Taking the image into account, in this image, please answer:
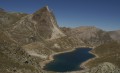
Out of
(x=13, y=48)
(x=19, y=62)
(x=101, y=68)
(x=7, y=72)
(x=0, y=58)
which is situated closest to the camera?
(x=101, y=68)

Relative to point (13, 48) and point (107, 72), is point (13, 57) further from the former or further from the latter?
point (107, 72)

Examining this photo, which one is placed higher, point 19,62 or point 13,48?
point 13,48

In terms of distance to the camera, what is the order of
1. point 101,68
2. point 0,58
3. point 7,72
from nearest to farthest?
point 101,68
point 7,72
point 0,58

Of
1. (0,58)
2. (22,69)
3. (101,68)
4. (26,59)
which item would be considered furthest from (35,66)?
(101,68)

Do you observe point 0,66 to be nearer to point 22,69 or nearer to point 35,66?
point 22,69

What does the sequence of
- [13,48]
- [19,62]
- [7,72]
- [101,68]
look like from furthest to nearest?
[13,48] → [19,62] → [7,72] → [101,68]

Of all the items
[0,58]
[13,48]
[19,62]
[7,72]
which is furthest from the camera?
[13,48]

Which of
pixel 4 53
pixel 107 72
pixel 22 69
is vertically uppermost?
pixel 4 53

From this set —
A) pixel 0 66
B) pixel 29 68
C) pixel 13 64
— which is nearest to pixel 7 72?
pixel 0 66

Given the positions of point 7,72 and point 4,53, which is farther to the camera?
point 4,53
